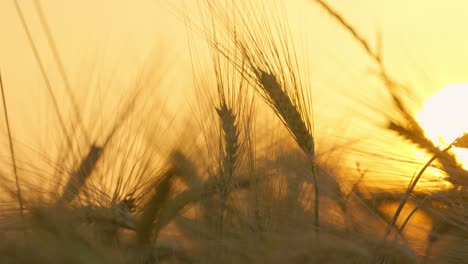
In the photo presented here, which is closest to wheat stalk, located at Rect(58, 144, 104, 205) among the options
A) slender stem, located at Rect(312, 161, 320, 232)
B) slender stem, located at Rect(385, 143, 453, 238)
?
slender stem, located at Rect(312, 161, 320, 232)

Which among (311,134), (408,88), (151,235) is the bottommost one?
(151,235)

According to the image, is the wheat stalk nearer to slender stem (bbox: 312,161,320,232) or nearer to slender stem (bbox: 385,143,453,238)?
slender stem (bbox: 312,161,320,232)

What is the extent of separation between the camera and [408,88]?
1513 millimetres

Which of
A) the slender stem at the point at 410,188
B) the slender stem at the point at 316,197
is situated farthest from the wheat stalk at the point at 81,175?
the slender stem at the point at 410,188

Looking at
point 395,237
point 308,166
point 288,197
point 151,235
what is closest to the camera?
point 151,235

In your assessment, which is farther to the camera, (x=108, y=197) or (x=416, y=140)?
(x=416, y=140)

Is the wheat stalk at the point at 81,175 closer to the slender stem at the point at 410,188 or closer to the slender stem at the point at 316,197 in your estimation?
the slender stem at the point at 316,197

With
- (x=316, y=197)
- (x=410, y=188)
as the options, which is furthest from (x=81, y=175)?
(x=410, y=188)

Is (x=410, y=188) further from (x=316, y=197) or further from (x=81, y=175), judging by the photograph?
(x=81, y=175)

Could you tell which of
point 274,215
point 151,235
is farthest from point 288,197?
point 151,235

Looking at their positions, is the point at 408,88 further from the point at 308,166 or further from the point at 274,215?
the point at 274,215

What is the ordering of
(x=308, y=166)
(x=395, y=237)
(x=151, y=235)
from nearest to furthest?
(x=151, y=235), (x=395, y=237), (x=308, y=166)

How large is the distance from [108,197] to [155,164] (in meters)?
0.12

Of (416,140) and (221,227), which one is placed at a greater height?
(416,140)
